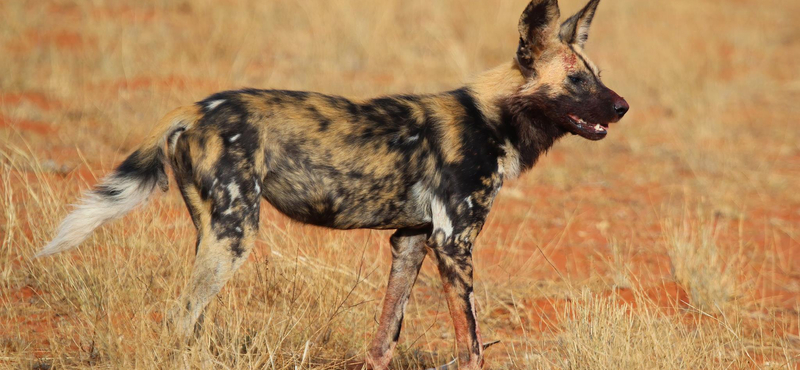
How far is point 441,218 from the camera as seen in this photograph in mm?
3262

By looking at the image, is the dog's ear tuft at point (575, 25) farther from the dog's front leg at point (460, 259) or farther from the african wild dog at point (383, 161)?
the dog's front leg at point (460, 259)

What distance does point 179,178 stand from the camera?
3004mm

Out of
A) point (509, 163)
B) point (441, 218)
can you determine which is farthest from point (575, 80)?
point (441, 218)

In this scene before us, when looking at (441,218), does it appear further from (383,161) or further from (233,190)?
(233,190)

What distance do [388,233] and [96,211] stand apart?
228cm

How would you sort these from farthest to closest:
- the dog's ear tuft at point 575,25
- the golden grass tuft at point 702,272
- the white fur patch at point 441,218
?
the golden grass tuft at point 702,272 → the dog's ear tuft at point 575,25 → the white fur patch at point 441,218

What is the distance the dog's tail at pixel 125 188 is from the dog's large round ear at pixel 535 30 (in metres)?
1.30

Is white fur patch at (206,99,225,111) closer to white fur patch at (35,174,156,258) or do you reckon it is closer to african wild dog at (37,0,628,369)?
african wild dog at (37,0,628,369)

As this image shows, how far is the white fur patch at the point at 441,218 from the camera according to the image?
3254 mm

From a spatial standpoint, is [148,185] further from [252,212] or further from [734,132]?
[734,132]

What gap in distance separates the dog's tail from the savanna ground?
0.30 metres

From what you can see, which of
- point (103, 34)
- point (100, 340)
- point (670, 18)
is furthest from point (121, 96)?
point (670, 18)

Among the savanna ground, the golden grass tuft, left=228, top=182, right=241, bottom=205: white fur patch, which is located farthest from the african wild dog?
the golden grass tuft

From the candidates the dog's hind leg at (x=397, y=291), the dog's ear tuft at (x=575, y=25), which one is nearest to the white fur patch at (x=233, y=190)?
the dog's hind leg at (x=397, y=291)
